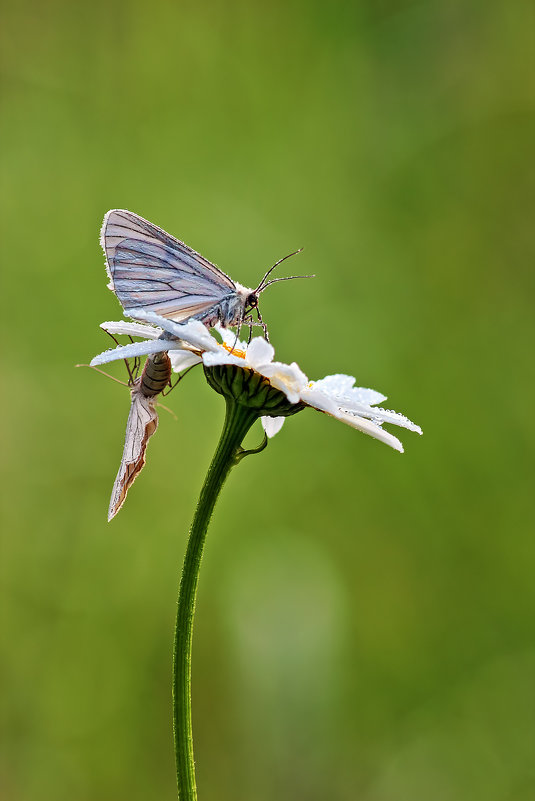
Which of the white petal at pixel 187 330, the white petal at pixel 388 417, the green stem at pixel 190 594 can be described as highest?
the white petal at pixel 187 330

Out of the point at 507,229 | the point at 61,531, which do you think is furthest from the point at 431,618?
the point at 507,229

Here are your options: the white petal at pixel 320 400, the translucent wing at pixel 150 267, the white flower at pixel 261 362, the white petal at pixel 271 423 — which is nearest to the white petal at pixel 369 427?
the white flower at pixel 261 362

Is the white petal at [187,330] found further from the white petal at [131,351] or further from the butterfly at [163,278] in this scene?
the butterfly at [163,278]

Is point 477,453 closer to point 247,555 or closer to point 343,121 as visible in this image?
point 247,555

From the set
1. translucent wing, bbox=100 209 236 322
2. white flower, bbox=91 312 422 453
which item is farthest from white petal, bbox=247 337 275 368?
translucent wing, bbox=100 209 236 322

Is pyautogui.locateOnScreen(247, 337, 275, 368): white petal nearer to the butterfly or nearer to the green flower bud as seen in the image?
the green flower bud

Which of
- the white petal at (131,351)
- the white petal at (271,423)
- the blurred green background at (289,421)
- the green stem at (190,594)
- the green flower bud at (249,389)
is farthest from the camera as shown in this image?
the blurred green background at (289,421)
